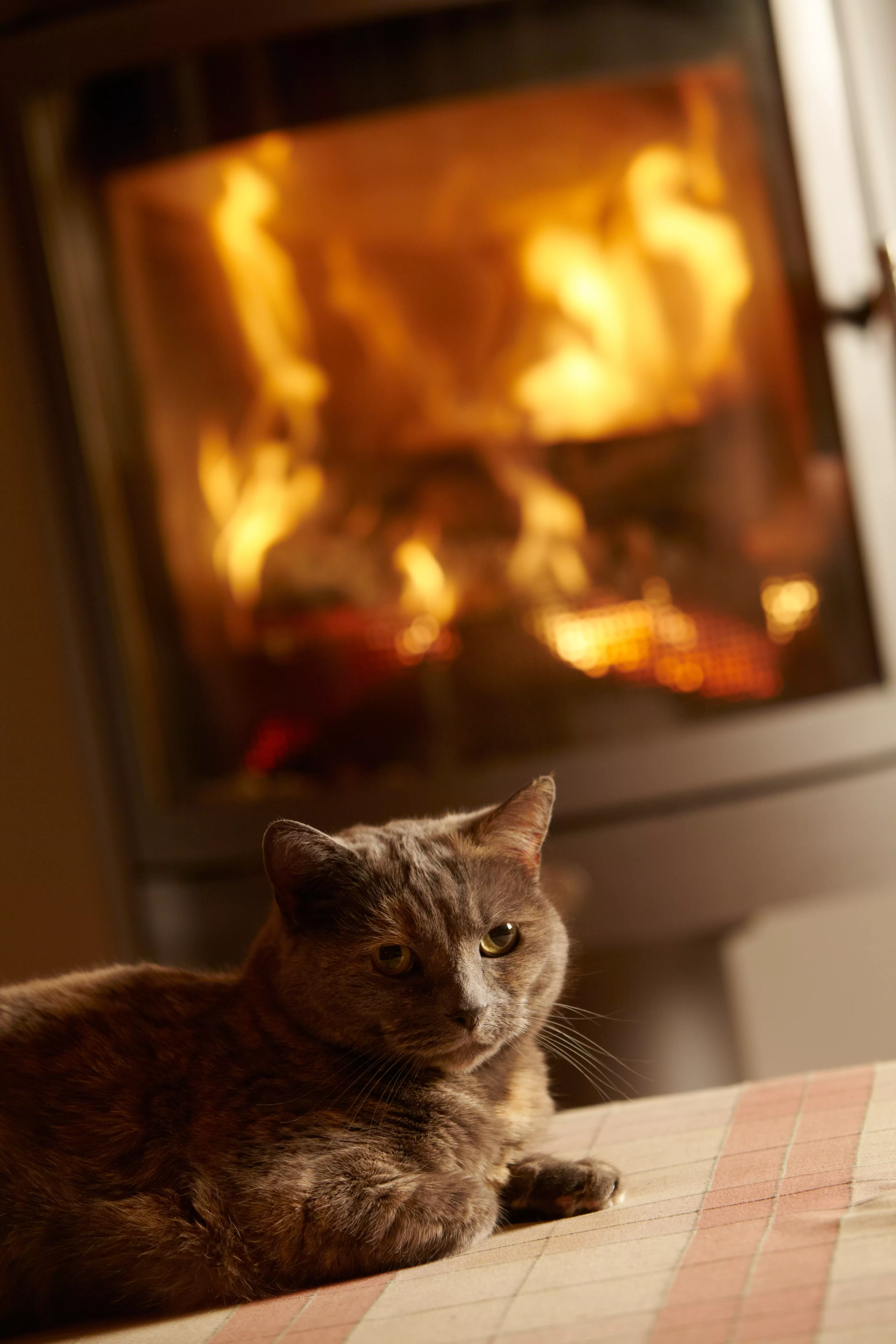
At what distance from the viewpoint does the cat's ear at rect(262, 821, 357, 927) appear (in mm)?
892

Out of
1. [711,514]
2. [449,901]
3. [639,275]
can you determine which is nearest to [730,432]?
[711,514]

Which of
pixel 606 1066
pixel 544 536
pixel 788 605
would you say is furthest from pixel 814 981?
pixel 544 536

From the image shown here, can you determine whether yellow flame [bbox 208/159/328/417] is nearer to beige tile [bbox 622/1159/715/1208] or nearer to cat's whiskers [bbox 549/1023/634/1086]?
cat's whiskers [bbox 549/1023/634/1086]

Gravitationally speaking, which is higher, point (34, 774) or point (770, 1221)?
point (34, 774)

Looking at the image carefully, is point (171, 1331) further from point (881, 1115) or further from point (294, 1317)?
point (881, 1115)

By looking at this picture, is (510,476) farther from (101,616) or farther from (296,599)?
(101,616)

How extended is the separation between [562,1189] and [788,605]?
3.12 feet

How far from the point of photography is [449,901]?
0.88 meters

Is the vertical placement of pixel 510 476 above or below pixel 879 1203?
above

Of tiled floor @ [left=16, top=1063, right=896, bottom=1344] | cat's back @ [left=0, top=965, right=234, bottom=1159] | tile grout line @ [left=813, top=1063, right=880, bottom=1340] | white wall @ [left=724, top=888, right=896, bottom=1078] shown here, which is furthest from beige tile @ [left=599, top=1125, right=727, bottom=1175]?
white wall @ [left=724, top=888, right=896, bottom=1078]

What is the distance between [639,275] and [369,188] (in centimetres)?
35

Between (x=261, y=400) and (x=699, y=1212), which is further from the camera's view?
(x=261, y=400)

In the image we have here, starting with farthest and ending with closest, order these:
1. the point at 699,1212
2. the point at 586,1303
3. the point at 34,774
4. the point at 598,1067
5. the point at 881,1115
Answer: the point at 34,774
the point at 598,1067
the point at 881,1115
the point at 699,1212
the point at 586,1303

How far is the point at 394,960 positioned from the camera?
88 centimetres
